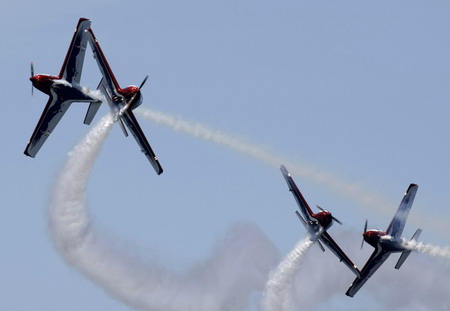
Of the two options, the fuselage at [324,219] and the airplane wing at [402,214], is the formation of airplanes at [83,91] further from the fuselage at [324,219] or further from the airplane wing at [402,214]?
the airplane wing at [402,214]

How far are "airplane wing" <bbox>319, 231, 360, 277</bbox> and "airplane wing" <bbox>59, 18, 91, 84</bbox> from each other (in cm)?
2740

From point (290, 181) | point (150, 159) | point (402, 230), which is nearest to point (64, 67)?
point (150, 159)

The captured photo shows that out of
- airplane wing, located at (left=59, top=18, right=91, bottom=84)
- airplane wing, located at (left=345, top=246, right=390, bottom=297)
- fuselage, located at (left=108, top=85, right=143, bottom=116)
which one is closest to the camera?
fuselage, located at (left=108, top=85, right=143, bottom=116)

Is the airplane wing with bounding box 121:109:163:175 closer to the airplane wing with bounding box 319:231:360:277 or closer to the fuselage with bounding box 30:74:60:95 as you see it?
the fuselage with bounding box 30:74:60:95

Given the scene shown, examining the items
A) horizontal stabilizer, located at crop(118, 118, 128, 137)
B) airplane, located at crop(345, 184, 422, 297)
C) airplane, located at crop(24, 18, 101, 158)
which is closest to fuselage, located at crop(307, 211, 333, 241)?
airplane, located at crop(345, 184, 422, 297)

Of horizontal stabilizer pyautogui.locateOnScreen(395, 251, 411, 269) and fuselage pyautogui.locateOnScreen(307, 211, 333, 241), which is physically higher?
fuselage pyautogui.locateOnScreen(307, 211, 333, 241)

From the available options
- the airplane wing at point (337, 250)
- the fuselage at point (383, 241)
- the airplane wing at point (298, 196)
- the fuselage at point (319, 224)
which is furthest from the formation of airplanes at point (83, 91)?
the fuselage at point (383, 241)

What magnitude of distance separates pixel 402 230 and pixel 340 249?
6.30m

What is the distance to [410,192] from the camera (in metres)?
133

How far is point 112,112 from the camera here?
119812 millimetres

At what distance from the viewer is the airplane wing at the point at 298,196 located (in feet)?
422

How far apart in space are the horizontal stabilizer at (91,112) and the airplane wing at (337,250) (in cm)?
2407

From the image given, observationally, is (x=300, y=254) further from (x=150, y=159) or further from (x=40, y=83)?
(x=40, y=83)

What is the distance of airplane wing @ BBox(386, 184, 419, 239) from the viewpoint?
129337 millimetres
